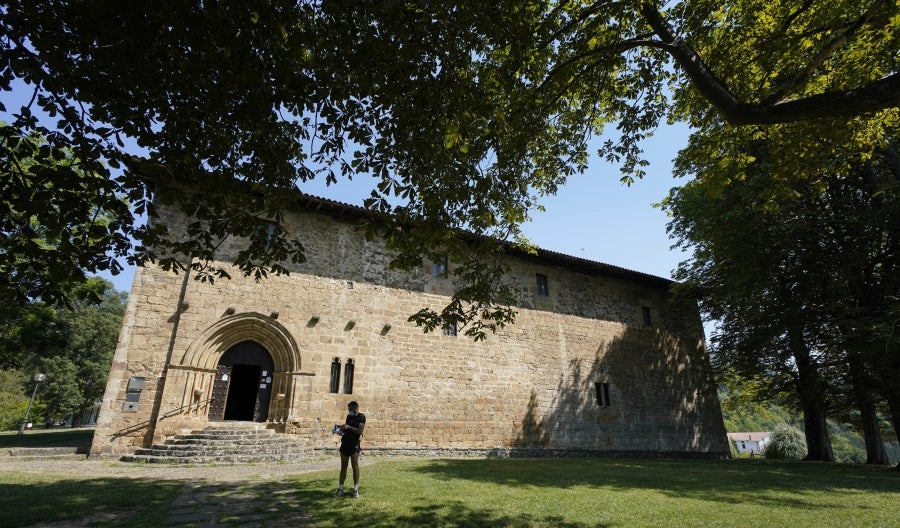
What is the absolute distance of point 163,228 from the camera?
4848 millimetres

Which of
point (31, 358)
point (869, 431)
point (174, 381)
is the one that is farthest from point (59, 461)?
point (31, 358)

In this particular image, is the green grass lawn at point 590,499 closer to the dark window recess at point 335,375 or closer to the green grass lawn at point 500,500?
the green grass lawn at point 500,500

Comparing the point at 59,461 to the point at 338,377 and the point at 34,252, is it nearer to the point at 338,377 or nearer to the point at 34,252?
the point at 338,377

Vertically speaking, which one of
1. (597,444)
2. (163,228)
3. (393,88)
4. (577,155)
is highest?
(577,155)

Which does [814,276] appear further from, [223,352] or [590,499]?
[223,352]

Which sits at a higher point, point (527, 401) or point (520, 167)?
point (520, 167)

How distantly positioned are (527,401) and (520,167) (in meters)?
10.4

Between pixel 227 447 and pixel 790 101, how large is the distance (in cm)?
1168

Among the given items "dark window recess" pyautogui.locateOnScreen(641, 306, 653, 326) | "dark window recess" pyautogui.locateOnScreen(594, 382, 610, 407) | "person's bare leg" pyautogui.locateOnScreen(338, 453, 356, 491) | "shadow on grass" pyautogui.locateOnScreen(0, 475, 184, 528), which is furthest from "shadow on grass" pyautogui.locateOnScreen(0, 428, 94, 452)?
"dark window recess" pyautogui.locateOnScreen(641, 306, 653, 326)

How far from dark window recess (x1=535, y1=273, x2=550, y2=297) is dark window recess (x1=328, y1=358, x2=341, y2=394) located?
8.11 metres

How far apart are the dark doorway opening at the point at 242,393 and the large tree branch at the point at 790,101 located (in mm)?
12023

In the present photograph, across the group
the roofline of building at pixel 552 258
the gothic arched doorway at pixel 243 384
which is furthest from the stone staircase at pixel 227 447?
the roofline of building at pixel 552 258

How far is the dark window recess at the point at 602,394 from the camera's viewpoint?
1624cm

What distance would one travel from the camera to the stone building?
34.4 feet
